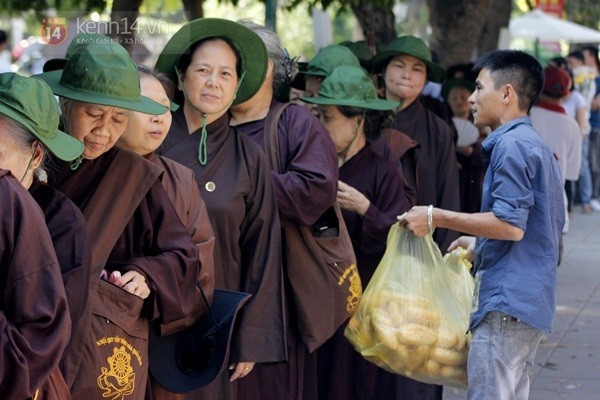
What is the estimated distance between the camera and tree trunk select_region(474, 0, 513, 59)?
14.1 metres

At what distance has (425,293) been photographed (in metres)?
5.06

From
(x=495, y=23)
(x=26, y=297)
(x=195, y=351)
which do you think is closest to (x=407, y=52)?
(x=195, y=351)

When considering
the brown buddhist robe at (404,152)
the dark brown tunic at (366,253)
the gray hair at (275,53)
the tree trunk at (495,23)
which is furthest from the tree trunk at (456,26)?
the gray hair at (275,53)

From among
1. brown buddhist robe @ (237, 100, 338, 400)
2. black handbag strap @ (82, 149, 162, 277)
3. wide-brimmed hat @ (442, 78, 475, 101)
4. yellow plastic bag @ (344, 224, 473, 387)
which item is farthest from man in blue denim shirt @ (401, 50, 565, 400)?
wide-brimmed hat @ (442, 78, 475, 101)

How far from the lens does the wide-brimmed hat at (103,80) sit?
147 inches

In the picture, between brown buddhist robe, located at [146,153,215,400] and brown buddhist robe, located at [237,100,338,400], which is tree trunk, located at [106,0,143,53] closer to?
brown buddhist robe, located at [237,100,338,400]

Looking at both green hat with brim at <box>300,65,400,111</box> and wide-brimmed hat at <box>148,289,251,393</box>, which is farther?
green hat with brim at <box>300,65,400,111</box>

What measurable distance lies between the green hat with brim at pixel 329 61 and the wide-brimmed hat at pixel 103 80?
2.38 metres

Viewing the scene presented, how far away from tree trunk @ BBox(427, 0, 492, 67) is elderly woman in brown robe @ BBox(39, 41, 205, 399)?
8.03 m

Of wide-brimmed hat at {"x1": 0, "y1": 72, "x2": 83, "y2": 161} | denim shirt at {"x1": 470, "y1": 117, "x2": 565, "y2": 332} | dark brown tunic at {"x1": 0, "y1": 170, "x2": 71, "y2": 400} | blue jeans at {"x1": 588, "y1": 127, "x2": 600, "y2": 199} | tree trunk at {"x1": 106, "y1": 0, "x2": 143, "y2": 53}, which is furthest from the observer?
blue jeans at {"x1": 588, "y1": 127, "x2": 600, "y2": 199}

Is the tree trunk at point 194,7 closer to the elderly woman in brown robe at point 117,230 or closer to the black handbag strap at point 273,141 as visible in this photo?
the black handbag strap at point 273,141

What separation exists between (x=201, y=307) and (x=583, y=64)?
15.7 m

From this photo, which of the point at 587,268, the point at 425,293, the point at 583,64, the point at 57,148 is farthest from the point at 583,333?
the point at 583,64

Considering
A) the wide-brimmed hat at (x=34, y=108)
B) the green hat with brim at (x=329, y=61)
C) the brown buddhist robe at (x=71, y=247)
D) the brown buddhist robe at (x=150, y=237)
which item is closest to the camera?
the wide-brimmed hat at (x=34, y=108)
